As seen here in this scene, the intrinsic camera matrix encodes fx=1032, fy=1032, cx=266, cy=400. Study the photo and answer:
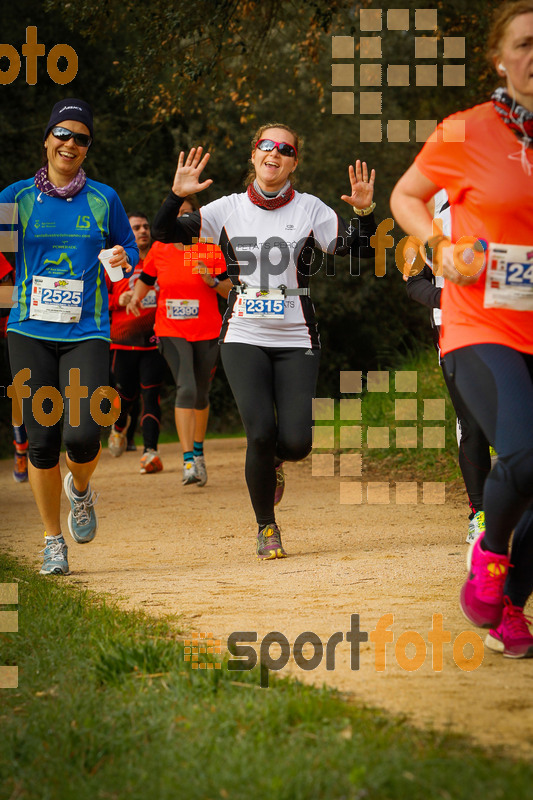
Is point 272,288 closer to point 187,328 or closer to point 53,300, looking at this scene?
point 53,300

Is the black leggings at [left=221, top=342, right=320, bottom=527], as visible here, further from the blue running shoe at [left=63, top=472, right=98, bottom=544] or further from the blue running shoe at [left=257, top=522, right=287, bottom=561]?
the blue running shoe at [left=63, top=472, right=98, bottom=544]

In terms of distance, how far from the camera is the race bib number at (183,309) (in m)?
9.63

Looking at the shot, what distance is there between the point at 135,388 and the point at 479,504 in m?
6.24

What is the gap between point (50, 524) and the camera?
600 cm

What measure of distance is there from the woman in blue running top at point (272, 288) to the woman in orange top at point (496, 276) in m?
2.22

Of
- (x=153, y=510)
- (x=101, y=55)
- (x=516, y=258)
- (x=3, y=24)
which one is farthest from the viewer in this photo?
(x=101, y=55)

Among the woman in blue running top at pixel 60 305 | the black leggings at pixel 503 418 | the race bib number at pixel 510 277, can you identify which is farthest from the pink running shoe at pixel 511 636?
the woman in blue running top at pixel 60 305

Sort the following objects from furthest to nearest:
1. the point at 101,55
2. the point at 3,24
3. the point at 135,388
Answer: the point at 101,55, the point at 3,24, the point at 135,388

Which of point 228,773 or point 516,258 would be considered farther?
point 516,258

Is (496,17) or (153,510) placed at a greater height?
(496,17)

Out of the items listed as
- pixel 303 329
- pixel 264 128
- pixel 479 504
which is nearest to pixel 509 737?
pixel 479 504

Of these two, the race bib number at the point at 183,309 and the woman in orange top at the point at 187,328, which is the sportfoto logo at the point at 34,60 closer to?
the woman in orange top at the point at 187,328

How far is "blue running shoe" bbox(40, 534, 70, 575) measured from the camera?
Result: 19.4 ft

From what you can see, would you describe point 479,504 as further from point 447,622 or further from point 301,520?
point 301,520
